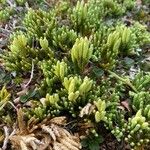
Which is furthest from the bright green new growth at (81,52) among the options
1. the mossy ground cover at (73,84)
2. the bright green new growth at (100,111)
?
the bright green new growth at (100,111)

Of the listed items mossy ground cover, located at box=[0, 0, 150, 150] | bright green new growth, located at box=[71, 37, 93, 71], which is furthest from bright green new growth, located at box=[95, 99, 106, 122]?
bright green new growth, located at box=[71, 37, 93, 71]

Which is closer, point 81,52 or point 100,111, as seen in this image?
point 100,111

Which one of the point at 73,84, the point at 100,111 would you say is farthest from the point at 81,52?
the point at 100,111

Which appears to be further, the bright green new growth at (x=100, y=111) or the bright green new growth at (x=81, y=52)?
the bright green new growth at (x=81, y=52)

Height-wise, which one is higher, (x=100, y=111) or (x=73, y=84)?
(x=73, y=84)

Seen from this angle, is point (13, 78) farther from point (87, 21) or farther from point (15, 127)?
point (87, 21)

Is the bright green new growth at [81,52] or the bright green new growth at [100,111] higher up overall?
the bright green new growth at [81,52]

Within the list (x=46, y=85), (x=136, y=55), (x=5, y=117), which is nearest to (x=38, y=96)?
(x=46, y=85)

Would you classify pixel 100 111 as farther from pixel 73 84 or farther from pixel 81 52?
pixel 81 52

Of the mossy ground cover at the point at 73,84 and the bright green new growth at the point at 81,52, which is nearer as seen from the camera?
the mossy ground cover at the point at 73,84

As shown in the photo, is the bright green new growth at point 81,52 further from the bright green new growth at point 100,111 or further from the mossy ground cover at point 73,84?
the bright green new growth at point 100,111
